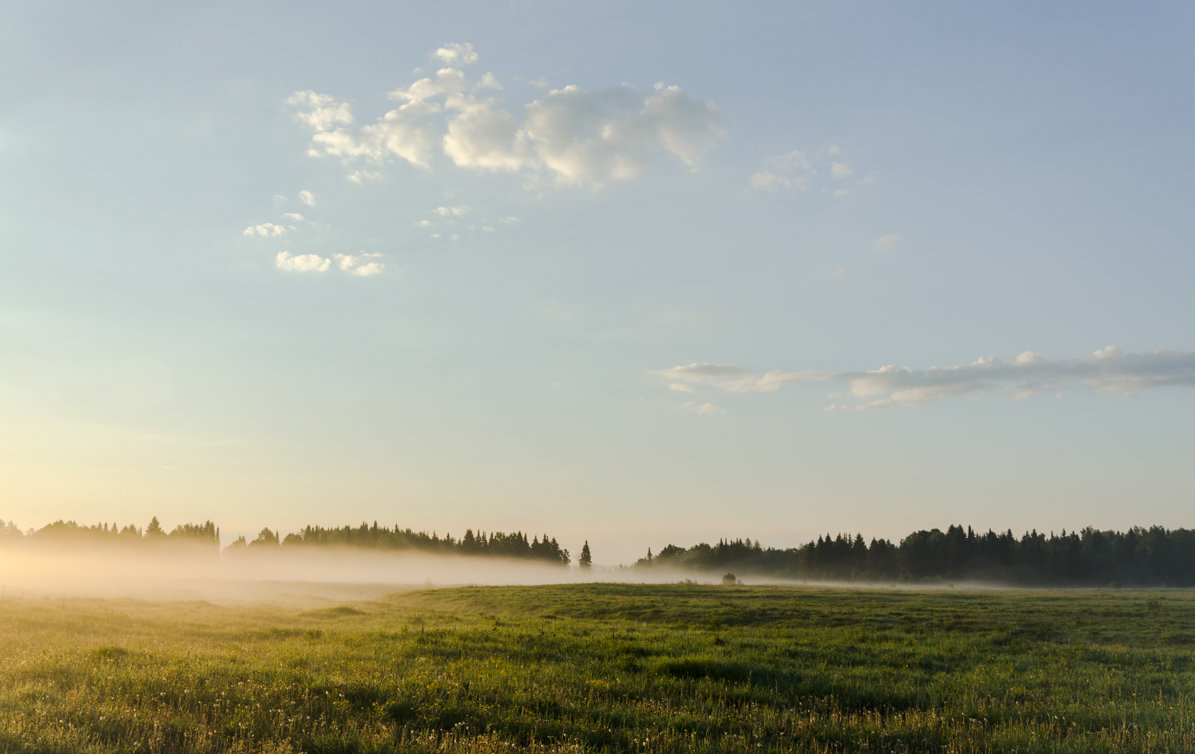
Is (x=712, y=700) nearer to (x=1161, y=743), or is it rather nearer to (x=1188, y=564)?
(x=1161, y=743)

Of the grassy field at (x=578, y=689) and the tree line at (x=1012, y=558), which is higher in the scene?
the grassy field at (x=578, y=689)

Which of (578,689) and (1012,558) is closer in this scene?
(578,689)

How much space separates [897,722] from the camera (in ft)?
44.1

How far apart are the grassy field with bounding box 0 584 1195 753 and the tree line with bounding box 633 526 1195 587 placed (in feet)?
384

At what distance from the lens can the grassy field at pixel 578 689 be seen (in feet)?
36.4

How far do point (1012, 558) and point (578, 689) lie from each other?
15111 centimetres

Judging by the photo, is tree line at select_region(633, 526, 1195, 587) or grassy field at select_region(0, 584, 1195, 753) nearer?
grassy field at select_region(0, 584, 1195, 753)

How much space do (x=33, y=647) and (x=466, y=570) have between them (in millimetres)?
158571

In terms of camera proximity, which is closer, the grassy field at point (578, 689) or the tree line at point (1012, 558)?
the grassy field at point (578, 689)

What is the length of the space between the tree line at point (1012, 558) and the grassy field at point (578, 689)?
11691cm

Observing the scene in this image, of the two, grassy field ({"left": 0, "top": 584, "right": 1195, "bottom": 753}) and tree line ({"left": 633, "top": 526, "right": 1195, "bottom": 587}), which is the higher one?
grassy field ({"left": 0, "top": 584, "right": 1195, "bottom": 753})

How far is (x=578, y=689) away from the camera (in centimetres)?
1573

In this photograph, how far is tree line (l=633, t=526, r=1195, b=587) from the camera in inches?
5217

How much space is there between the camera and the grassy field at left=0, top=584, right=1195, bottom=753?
1110 cm
